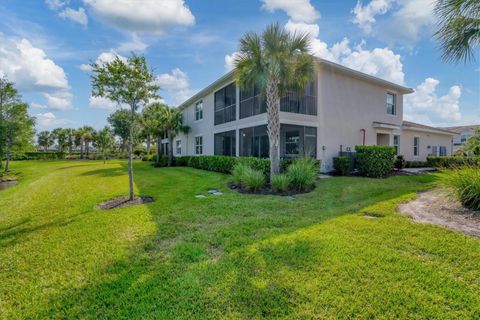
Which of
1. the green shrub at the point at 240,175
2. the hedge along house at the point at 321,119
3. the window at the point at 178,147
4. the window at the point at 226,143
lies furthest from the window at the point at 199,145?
the green shrub at the point at 240,175

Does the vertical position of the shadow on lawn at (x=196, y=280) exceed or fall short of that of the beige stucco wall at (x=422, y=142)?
it falls short

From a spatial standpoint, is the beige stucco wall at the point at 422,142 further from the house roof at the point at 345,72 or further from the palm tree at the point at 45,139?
the palm tree at the point at 45,139

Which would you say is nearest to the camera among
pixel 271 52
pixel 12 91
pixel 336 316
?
pixel 336 316

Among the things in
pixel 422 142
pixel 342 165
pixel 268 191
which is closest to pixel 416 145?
pixel 422 142

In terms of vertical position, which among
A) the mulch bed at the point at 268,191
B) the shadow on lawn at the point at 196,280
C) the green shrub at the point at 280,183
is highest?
the green shrub at the point at 280,183

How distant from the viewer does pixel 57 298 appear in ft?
9.85

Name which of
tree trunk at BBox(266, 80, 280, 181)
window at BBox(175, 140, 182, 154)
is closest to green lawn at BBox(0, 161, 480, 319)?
tree trunk at BBox(266, 80, 280, 181)

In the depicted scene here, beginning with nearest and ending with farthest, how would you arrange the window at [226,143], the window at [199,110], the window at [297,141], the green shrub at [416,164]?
the window at [297,141], the window at [226,143], the green shrub at [416,164], the window at [199,110]

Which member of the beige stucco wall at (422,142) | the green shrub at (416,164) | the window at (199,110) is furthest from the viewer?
the window at (199,110)

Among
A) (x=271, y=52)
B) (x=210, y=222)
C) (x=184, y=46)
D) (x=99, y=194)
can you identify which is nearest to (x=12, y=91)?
(x=184, y=46)

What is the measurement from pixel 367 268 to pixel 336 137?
12234mm

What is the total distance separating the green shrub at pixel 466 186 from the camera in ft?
19.6

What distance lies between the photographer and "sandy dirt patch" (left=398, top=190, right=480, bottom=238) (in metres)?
5.00

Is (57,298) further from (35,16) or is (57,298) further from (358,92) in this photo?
(358,92)
